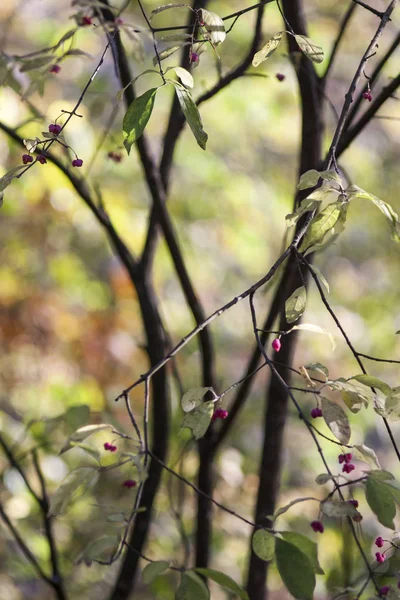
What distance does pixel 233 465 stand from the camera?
1.37m

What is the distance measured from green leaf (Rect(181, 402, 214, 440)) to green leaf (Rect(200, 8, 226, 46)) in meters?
0.28

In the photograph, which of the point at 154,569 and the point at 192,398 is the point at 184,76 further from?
the point at 154,569

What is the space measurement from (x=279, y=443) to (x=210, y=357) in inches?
5.6

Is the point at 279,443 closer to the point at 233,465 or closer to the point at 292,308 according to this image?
the point at 292,308

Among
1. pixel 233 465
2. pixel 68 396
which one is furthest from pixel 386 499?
pixel 68 396

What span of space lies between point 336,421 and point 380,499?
0.09 metres

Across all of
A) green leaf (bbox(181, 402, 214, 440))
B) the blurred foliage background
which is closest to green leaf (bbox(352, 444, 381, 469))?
green leaf (bbox(181, 402, 214, 440))

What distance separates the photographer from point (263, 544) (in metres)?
0.54

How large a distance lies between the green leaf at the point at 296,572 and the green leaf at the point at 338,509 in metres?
0.07

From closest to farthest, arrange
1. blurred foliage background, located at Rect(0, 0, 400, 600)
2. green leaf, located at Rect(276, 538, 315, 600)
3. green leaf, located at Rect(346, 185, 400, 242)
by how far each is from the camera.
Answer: green leaf, located at Rect(346, 185, 400, 242) → green leaf, located at Rect(276, 538, 315, 600) → blurred foliage background, located at Rect(0, 0, 400, 600)

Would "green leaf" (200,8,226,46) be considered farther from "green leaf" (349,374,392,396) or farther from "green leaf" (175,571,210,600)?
"green leaf" (175,571,210,600)

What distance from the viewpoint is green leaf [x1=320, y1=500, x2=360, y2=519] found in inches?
19.5

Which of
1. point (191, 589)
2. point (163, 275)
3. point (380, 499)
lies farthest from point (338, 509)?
point (163, 275)

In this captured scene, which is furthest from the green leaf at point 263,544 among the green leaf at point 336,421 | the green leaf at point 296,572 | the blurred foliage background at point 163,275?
the blurred foliage background at point 163,275
